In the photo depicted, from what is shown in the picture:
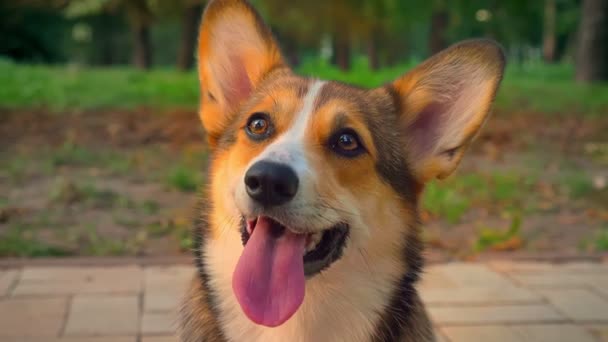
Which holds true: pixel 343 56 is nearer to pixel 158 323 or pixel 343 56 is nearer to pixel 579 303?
pixel 579 303

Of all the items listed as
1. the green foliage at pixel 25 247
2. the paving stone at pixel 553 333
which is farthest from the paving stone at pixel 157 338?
the paving stone at pixel 553 333

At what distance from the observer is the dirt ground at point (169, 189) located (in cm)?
547

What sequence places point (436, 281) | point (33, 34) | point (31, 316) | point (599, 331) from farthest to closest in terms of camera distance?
point (33, 34) < point (436, 281) < point (599, 331) < point (31, 316)

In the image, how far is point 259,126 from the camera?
2863mm

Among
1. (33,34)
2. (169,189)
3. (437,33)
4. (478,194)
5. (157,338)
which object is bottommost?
(33,34)

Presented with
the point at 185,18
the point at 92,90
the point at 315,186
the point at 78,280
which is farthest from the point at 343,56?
the point at 315,186

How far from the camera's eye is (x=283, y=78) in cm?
321

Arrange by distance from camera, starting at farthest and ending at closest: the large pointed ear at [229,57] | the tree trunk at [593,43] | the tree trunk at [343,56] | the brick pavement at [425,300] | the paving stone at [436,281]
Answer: the tree trunk at [343,56], the tree trunk at [593,43], the paving stone at [436,281], the brick pavement at [425,300], the large pointed ear at [229,57]

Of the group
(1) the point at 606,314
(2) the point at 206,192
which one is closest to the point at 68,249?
(2) the point at 206,192

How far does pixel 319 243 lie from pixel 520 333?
5.89 feet

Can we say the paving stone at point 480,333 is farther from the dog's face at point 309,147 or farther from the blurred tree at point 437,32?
the blurred tree at point 437,32

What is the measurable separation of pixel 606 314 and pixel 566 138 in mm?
6439

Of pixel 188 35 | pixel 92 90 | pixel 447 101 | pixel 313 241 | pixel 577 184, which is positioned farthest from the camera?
pixel 188 35

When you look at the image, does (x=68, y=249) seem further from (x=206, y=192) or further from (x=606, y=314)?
(x=606, y=314)
